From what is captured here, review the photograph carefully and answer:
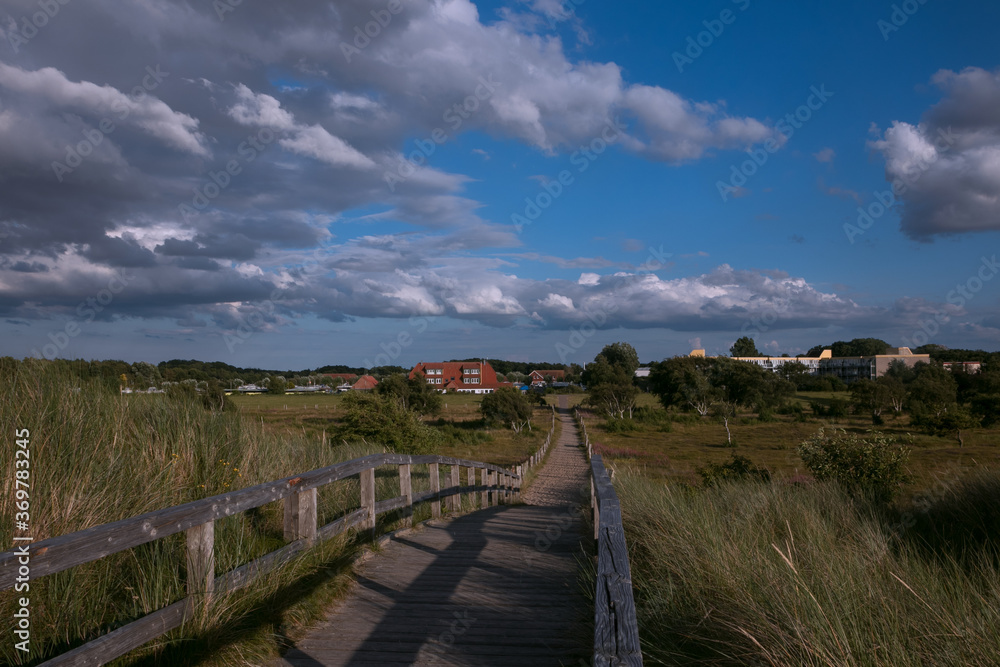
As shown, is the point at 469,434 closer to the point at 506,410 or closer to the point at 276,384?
the point at 506,410

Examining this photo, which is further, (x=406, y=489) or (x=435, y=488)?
(x=435, y=488)

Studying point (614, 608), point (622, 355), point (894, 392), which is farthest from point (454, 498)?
point (622, 355)

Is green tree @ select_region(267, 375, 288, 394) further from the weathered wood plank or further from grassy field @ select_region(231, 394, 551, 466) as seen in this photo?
the weathered wood plank

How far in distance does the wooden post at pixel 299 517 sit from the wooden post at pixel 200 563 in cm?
116

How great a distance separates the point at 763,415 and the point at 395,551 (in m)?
61.8

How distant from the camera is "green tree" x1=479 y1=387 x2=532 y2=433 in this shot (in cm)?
5228

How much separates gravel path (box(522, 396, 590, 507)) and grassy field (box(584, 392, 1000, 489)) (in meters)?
1.79

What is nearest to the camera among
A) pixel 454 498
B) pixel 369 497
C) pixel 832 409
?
pixel 369 497

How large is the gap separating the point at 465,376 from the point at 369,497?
3985 inches

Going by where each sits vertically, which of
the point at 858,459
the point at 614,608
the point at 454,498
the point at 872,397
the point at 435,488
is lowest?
the point at 872,397

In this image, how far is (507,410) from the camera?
52.2 metres

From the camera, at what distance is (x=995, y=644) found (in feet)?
8.84

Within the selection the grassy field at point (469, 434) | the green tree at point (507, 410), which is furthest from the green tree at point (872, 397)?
the green tree at point (507, 410)

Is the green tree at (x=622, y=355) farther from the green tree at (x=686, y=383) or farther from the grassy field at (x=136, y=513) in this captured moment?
the grassy field at (x=136, y=513)
